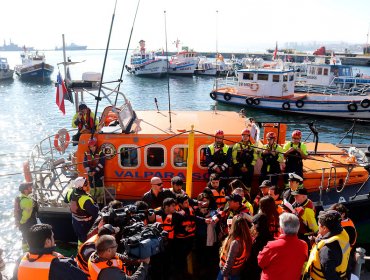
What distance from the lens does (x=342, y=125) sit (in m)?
25.9

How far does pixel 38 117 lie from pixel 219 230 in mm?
25964

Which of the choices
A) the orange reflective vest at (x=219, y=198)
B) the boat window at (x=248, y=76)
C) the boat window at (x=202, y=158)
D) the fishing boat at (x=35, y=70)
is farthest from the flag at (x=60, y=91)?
the fishing boat at (x=35, y=70)

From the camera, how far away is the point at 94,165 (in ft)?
24.2

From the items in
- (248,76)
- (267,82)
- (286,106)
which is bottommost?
(286,106)

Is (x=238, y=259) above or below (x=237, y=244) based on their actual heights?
below

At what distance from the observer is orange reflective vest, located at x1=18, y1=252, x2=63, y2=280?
3.58 meters

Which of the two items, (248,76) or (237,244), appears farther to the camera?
(248,76)

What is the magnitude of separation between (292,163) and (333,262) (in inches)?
145

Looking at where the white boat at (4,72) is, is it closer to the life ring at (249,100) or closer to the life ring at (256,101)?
the life ring at (249,100)

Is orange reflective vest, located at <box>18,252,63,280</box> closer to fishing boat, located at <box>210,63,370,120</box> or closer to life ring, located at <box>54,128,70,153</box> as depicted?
life ring, located at <box>54,128,70,153</box>

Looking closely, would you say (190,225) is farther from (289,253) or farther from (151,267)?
(289,253)

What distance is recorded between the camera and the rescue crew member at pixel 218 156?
7.11 m

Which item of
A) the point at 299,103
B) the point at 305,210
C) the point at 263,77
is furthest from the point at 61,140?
the point at 263,77

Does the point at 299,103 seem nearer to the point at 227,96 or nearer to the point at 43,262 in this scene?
the point at 227,96
